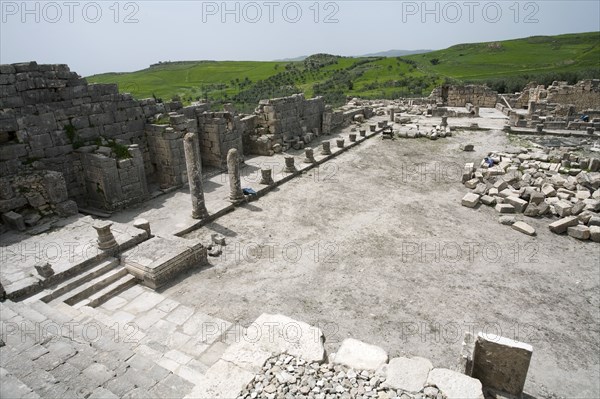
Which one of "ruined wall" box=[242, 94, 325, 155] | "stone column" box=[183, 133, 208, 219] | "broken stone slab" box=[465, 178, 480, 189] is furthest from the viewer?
"ruined wall" box=[242, 94, 325, 155]

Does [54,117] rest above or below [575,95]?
below

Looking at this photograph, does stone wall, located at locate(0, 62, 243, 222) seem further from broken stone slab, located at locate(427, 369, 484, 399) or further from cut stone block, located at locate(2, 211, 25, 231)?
broken stone slab, located at locate(427, 369, 484, 399)

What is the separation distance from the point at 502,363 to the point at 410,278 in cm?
367

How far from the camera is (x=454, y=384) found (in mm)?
5117

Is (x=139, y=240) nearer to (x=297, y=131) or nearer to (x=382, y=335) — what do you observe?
(x=382, y=335)

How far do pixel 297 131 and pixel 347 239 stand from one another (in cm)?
1191

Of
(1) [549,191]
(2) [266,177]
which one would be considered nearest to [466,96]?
(1) [549,191]

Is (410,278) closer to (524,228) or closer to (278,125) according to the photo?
(524,228)

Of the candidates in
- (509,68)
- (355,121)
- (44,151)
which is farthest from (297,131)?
(509,68)

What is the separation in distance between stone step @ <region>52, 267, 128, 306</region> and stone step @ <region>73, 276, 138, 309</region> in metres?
0.08

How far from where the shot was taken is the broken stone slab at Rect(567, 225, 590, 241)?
36.7 feet

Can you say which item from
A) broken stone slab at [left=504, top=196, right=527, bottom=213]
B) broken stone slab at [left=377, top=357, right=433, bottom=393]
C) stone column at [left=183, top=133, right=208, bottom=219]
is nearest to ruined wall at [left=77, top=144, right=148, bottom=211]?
stone column at [left=183, top=133, right=208, bottom=219]

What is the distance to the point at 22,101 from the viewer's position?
12.2 meters

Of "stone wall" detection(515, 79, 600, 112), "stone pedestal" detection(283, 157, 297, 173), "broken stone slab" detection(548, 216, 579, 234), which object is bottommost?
"broken stone slab" detection(548, 216, 579, 234)
